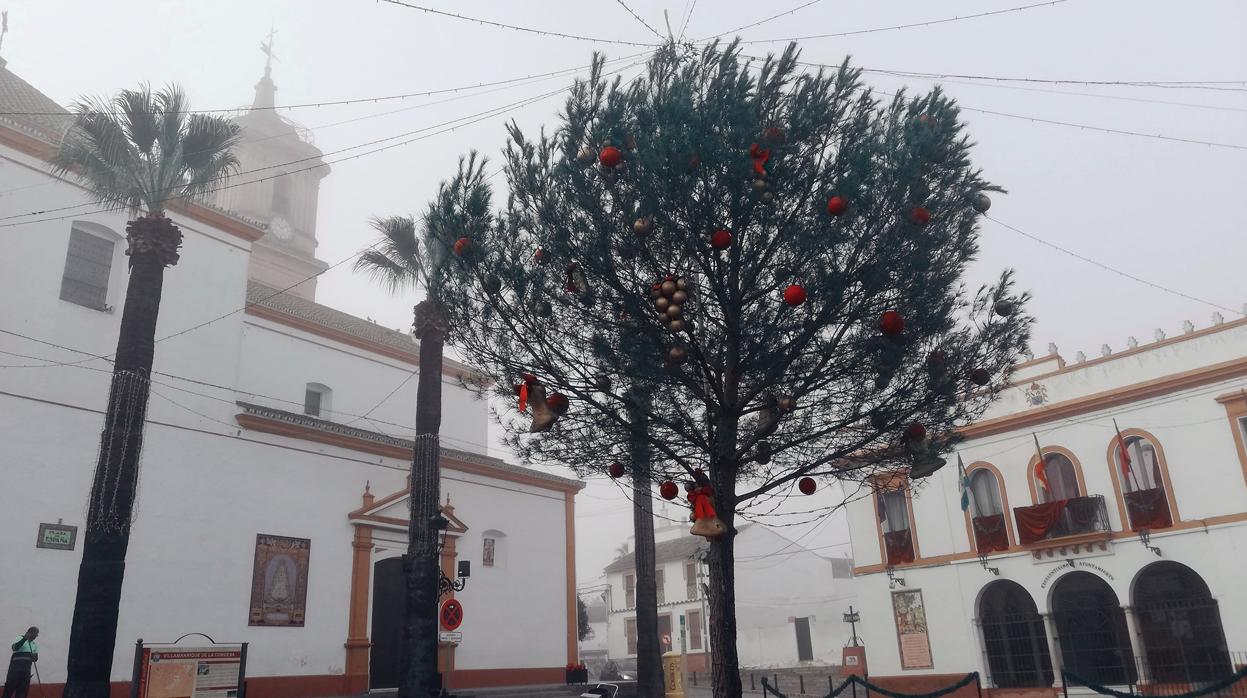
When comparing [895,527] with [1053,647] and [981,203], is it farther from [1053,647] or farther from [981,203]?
[981,203]

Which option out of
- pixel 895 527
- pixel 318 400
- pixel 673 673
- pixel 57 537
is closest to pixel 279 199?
pixel 318 400

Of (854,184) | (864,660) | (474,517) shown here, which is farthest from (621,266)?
(864,660)

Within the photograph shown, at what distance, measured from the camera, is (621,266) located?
9.12 meters

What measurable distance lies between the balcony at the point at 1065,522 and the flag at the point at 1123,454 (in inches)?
32.7

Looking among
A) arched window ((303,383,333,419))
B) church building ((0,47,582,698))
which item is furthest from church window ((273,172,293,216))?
arched window ((303,383,333,419))

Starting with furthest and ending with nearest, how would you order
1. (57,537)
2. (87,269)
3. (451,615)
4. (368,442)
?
(368,442) → (451,615) → (87,269) → (57,537)

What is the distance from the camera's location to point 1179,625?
818 inches

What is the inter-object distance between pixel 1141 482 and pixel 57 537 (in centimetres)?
2419

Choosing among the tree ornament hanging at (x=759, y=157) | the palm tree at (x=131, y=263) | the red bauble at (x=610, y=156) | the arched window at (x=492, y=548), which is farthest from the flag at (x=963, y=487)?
the palm tree at (x=131, y=263)

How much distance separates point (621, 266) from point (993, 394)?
4.57m

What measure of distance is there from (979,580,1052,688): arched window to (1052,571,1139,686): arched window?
566mm

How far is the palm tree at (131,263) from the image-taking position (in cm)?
1138

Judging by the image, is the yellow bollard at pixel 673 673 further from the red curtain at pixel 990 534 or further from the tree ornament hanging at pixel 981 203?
the tree ornament hanging at pixel 981 203

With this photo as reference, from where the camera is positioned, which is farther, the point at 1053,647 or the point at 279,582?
the point at 1053,647
